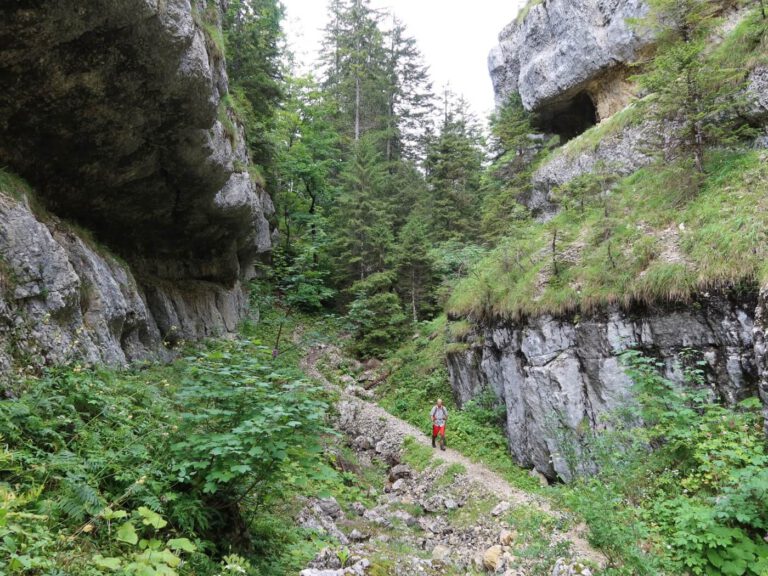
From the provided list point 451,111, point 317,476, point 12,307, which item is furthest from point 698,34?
point 451,111

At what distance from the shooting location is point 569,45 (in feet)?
63.4

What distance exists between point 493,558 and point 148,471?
587cm

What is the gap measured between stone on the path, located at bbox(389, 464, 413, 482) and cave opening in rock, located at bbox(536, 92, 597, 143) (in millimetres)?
17764

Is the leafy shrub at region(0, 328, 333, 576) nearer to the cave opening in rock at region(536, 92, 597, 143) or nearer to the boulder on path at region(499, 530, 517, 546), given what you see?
the boulder on path at region(499, 530, 517, 546)

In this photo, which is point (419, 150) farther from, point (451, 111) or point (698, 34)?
point (698, 34)

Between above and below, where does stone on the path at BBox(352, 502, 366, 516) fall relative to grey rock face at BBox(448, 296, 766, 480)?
below

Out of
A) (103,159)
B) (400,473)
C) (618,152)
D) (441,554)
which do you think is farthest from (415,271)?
(103,159)

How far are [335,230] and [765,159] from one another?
62.4 ft

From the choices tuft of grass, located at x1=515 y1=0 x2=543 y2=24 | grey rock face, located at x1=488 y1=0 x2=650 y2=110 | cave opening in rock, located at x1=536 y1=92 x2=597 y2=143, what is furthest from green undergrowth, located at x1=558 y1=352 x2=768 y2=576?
tuft of grass, located at x1=515 y1=0 x2=543 y2=24

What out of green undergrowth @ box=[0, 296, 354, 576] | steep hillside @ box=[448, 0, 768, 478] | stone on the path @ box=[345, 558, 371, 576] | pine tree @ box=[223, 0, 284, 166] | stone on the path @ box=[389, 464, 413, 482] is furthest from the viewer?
pine tree @ box=[223, 0, 284, 166]

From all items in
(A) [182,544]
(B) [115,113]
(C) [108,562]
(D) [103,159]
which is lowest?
(A) [182,544]

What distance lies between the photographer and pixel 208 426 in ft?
14.2

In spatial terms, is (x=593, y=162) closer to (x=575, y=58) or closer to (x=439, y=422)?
(x=575, y=58)

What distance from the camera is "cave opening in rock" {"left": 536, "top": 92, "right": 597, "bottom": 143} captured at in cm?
2031
